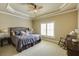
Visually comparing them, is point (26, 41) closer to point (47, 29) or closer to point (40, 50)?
point (40, 50)

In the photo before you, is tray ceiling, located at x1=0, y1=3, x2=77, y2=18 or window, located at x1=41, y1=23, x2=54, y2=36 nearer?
tray ceiling, located at x1=0, y1=3, x2=77, y2=18

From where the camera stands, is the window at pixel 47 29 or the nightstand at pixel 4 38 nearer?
the nightstand at pixel 4 38

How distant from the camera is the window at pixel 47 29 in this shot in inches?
65.6

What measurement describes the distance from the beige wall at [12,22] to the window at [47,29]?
12.9 inches

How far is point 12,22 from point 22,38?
0.43 m

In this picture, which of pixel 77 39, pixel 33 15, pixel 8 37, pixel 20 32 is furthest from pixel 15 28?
pixel 77 39

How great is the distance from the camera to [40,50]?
162cm

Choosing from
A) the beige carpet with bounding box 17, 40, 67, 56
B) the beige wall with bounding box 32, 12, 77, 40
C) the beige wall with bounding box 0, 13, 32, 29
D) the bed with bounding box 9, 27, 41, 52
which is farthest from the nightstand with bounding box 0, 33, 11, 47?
the beige wall with bounding box 32, 12, 77, 40

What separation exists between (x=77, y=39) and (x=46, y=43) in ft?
2.25

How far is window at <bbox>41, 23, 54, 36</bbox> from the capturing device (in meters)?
1.67

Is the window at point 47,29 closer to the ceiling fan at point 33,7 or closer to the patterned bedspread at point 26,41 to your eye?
the patterned bedspread at point 26,41

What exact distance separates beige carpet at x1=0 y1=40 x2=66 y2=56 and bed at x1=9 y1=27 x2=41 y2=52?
94 mm

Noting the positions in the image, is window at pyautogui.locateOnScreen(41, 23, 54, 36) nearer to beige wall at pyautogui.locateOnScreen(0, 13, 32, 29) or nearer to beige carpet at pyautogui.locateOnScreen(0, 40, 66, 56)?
beige carpet at pyautogui.locateOnScreen(0, 40, 66, 56)

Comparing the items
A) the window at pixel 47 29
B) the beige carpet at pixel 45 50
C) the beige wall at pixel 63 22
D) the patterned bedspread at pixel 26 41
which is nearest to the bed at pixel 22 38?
the patterned bedspread at pixel 26 41
